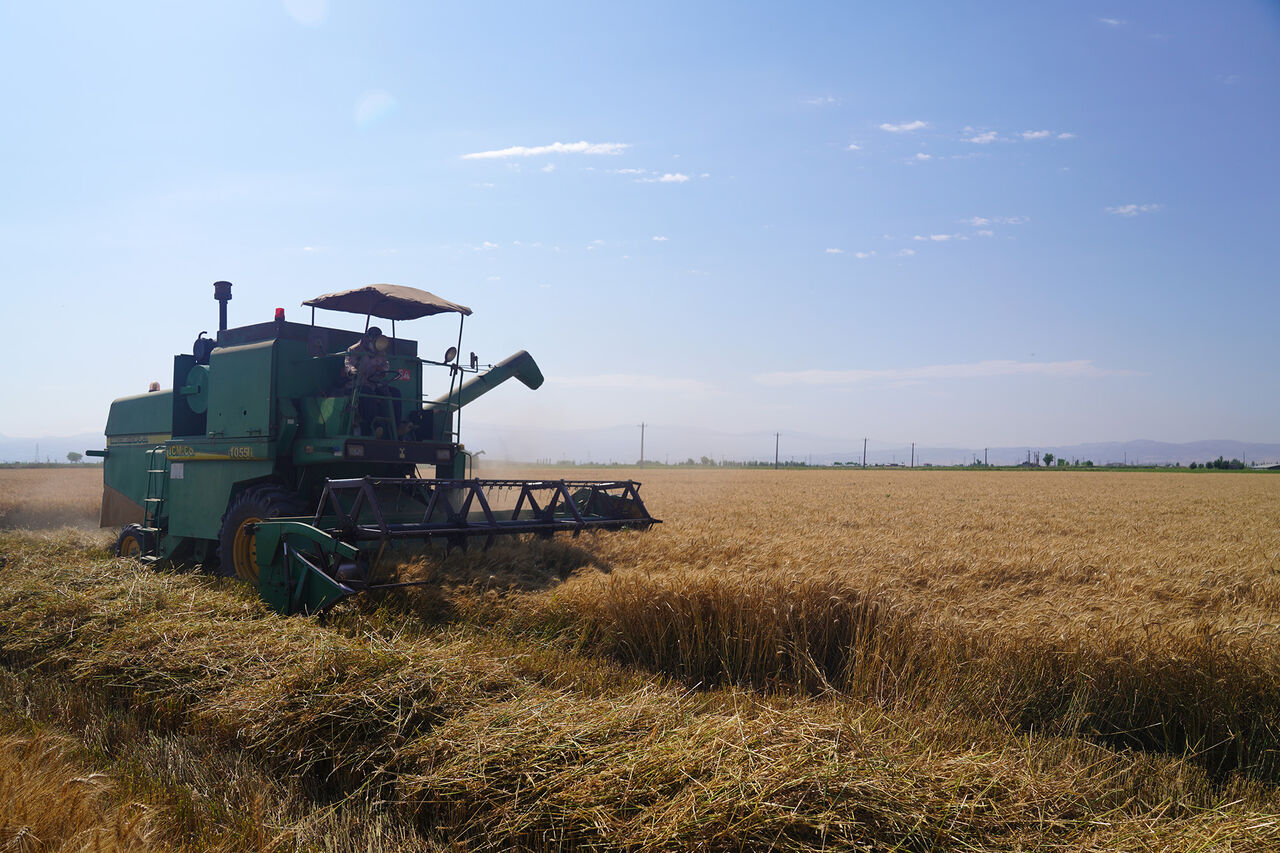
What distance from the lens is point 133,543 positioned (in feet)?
34.6

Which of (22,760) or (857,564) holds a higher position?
(857,564)

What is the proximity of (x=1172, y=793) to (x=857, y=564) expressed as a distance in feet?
10.7

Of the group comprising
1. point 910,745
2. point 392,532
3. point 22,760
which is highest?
point 392,532

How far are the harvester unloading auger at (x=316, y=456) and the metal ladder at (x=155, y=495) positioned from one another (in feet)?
0.08

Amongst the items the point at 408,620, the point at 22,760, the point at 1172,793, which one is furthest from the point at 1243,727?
the point at 22,760

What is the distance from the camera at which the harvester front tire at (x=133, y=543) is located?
10141 millimetres

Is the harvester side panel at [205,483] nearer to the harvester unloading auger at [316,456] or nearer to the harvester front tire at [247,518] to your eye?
the harvester unloading auger at [316,456]

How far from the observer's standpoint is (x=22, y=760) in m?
3.83

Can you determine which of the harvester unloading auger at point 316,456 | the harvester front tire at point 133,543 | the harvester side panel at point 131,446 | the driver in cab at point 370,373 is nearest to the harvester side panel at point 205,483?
the harvester unloading auger at point 316,456

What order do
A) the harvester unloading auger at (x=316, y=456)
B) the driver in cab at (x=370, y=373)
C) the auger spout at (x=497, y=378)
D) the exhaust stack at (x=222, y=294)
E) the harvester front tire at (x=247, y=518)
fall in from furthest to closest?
the exhaust stack at (x=222, y=294), the auger spout at (x=497, y=378), the driver in cab at (x=370, y=373), the harvester front tire at (x=247, y=518), the harvester unloading auger at (x=316, y=456)

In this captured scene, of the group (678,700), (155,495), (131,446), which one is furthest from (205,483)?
(678,700)

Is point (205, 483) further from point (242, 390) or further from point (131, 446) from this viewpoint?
point (131, 446)

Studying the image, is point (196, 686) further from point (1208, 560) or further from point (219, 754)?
point (1208, 560)

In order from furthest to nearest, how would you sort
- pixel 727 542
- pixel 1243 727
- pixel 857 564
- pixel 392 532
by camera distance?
pixel 727 542 → pixel 857 564 → pixel 392 532 → pixel 1243 727
